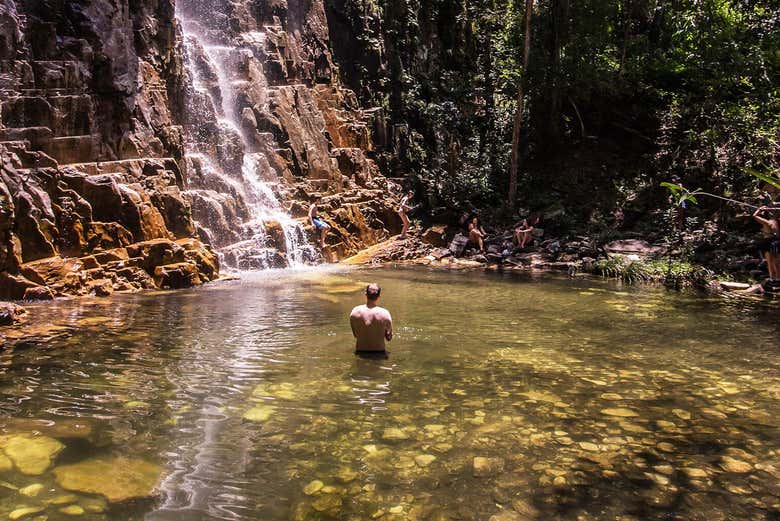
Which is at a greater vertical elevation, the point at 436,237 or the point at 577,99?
the point at 577,99

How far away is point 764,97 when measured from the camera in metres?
19.8

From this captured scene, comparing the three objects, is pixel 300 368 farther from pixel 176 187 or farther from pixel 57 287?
pixel 176 187

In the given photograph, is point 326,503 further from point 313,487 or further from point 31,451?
point 31,451

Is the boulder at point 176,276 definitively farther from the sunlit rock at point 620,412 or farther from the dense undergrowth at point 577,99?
the dense undergrowth at point 577,99

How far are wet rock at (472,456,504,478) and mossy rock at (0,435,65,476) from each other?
10.6 feet

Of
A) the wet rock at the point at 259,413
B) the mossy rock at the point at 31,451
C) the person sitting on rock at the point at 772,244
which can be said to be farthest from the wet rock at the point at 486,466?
the person sitting on rock at the point at 772,244

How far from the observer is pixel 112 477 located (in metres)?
3.98

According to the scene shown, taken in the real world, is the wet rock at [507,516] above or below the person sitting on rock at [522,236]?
below

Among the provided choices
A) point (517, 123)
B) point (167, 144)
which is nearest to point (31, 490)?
point (167, 144)

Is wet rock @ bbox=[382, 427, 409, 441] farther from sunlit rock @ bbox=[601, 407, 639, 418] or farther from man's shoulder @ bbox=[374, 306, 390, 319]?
man's shoulder @ bbox=[374, 306, 390, 319]

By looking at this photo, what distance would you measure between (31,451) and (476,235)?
18292 millimetres

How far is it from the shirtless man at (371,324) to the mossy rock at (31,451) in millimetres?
3669

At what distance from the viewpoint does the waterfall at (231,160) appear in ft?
58.4

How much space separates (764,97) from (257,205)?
18969 millimetres
